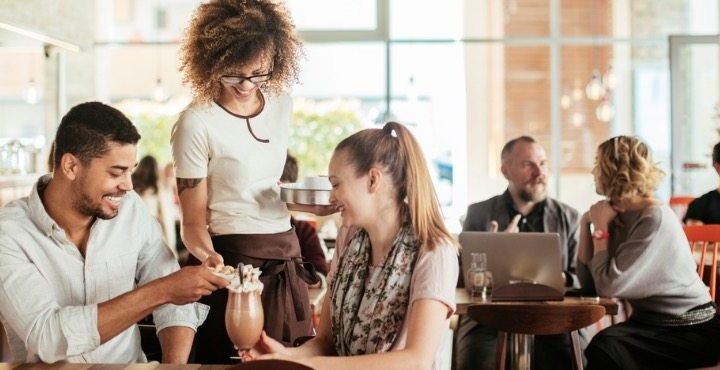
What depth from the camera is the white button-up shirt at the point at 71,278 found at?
250 centimetres

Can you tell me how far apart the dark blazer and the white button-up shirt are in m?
2.57

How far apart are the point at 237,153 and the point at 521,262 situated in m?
1.67

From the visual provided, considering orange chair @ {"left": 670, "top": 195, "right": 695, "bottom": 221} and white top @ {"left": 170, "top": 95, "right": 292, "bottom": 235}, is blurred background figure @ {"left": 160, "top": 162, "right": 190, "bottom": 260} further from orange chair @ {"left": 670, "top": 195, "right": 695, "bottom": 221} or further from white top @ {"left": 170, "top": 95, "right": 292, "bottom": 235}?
white top @ {"left": 170, "top": 95, "right": 292, "bottom": 235}

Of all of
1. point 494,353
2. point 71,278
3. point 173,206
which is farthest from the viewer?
point 173,206

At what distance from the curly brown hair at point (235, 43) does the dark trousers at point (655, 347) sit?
1.87 meters

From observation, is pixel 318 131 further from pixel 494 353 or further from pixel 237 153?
pixel 237 153

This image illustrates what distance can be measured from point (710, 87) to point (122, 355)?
829cm

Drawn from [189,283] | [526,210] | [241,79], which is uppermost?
[241,79]

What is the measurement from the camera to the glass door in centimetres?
957

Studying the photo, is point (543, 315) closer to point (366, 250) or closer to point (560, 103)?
point (366, 250)

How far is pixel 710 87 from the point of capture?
995 centimetres

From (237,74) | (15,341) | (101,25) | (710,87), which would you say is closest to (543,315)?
(237,74)

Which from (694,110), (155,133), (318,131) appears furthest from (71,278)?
(155,133)

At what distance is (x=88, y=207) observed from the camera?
2707 mm
